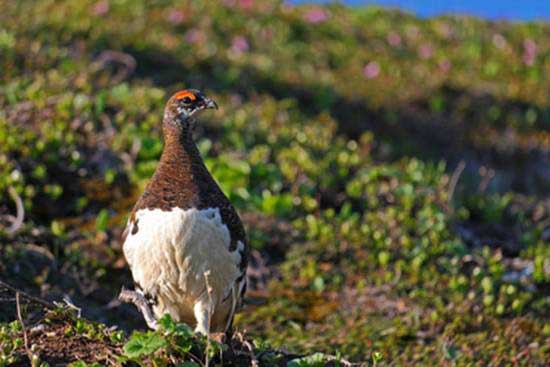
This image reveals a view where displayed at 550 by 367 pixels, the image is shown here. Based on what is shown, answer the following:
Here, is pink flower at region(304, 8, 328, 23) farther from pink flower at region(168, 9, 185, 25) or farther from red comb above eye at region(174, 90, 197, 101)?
red comb above eye at region(174, 90, 197, 101)

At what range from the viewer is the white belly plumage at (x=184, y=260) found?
562cm

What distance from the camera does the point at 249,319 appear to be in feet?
26.2

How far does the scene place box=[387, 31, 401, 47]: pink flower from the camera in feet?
55.4

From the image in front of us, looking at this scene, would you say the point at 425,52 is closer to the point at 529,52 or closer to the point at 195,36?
the point at 529,52

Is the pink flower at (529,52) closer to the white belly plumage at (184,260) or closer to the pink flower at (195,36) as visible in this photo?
the pink flower at (195,36)

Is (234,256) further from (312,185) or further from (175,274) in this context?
(312,185)

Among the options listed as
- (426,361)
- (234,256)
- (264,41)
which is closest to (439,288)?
(426,361)

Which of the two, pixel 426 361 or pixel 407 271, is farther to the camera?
pixel 407 271

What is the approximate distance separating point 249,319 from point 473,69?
949 cm

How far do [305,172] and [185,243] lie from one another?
4.50 m

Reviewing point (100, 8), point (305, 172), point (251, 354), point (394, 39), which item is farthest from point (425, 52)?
point (251, 354)

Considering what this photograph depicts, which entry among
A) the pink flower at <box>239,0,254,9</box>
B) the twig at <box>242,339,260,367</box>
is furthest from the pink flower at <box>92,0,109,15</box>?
the twig at <box>242,339,260,367</box>

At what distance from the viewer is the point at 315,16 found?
17203mm

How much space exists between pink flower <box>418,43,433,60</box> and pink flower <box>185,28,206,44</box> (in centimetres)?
365
